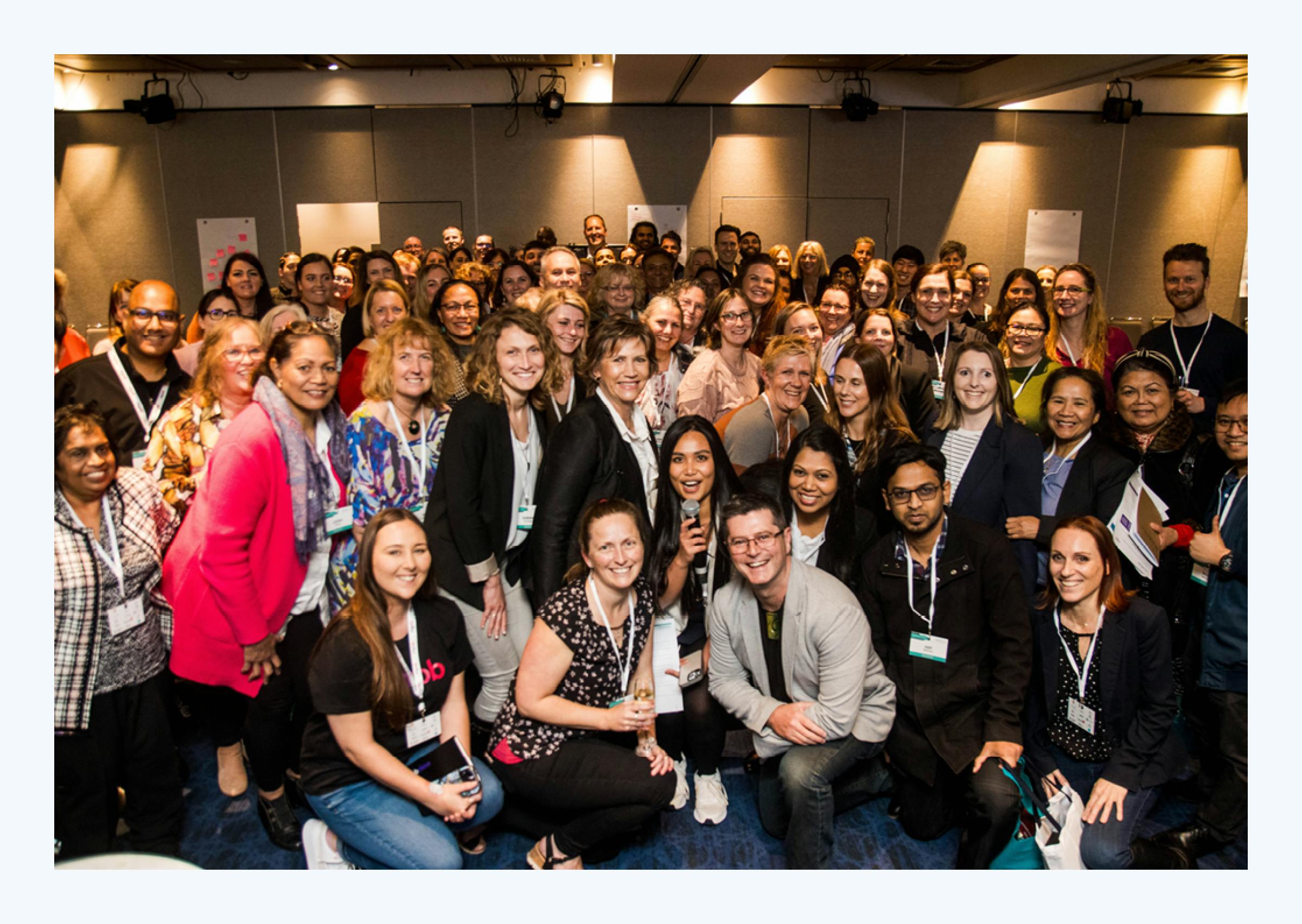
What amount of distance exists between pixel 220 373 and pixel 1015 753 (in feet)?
9.44

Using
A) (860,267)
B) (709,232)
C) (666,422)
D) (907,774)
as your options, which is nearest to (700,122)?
(709,232)

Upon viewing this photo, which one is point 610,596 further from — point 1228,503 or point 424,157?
point 424,157

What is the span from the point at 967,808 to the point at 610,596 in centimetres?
136

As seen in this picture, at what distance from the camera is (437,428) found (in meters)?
2.68

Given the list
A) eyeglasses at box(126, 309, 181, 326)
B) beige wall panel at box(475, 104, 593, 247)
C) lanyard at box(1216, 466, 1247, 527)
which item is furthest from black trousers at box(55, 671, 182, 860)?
beige wall panel at box(475, 104, 593, 247)

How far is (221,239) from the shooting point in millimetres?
8789

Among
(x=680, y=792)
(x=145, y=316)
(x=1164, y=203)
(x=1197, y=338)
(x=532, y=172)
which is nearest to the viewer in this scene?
(x=680, y=792)

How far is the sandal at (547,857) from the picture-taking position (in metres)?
2.29

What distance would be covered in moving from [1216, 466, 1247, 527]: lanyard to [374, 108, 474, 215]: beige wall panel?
8084 millimetres

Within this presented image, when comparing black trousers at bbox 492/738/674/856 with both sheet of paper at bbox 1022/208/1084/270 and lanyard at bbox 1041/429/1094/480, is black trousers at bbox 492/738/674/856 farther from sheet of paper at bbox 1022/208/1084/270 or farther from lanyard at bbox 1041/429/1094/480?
sheet of paper at bbox 1022/208/1084/270

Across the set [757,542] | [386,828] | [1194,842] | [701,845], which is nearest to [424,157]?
[757,542]

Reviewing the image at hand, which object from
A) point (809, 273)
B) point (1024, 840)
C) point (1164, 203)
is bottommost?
point (1024, 840)

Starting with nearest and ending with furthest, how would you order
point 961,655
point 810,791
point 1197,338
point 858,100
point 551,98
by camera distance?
point 810,791
point 961,655
point 1197,338
point 551,98
point 858,100

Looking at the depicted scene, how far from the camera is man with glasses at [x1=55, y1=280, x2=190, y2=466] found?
2.72 meters
